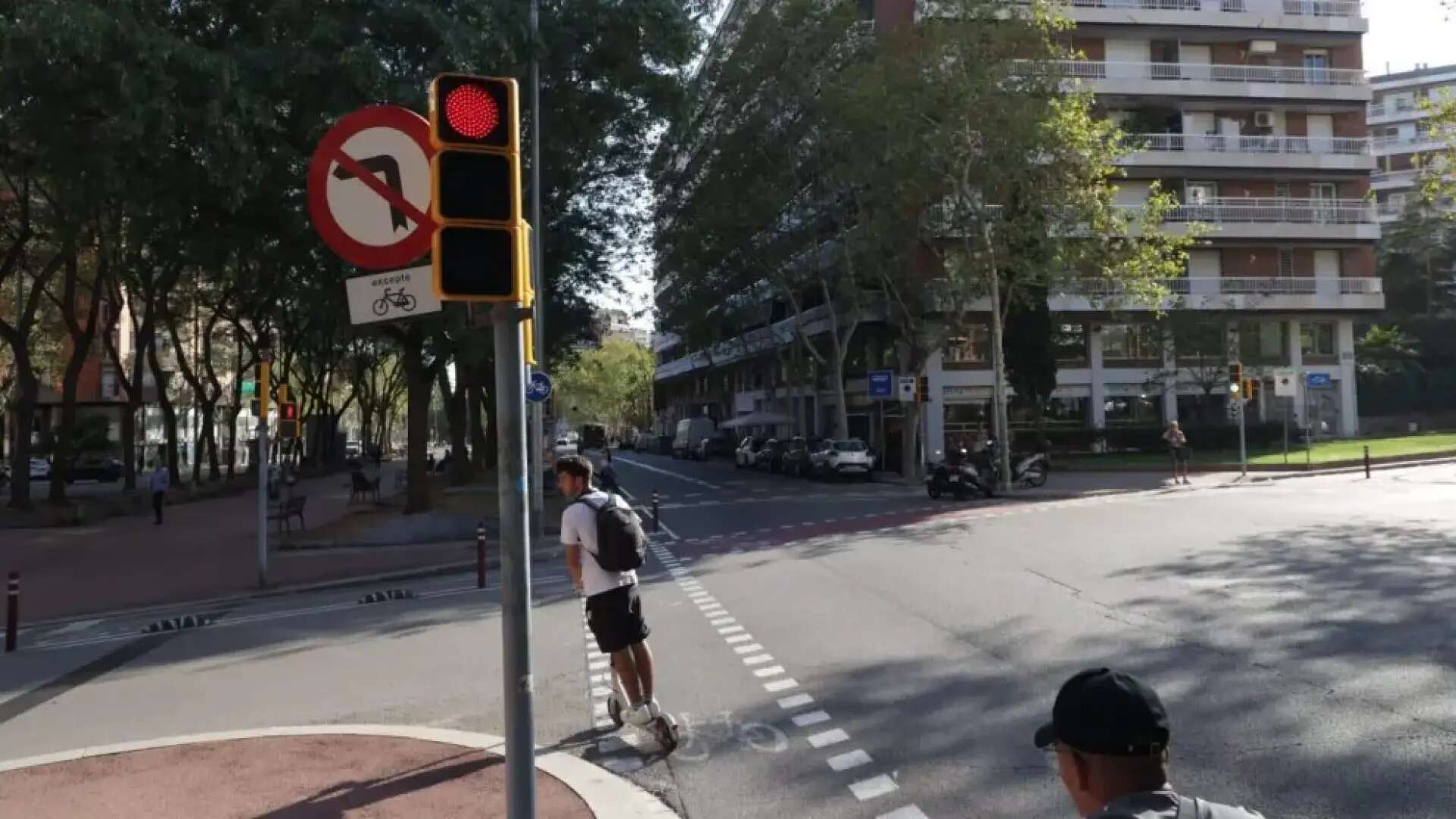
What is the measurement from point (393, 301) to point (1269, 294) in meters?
51.9

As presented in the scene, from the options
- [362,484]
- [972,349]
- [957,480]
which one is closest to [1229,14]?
[972,349]

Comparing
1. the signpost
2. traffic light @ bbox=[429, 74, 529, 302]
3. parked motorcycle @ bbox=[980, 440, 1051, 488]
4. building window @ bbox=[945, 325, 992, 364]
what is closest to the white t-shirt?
the signpost

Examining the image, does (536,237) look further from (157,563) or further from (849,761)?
(849,761)

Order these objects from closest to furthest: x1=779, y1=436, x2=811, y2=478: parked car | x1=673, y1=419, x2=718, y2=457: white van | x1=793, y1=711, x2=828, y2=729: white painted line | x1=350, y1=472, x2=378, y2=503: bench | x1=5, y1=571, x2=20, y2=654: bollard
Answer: x1=793, y1=711, x2=828, y2=729: white painted line, x1=5, y1=571, x2=20, y2=654: bollard, x1=350, y1=472, x2=378, y2=503: bench, x1=779, y1=436, x2=811, y2=478: parked car, x1=673, y1=419, x2=718, y2=457: white van

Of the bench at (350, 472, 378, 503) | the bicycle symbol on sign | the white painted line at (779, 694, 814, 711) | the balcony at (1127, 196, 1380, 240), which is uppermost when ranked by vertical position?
the balcony at (1127, 196, 1380, 240)

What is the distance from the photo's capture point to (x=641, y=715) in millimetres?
6695

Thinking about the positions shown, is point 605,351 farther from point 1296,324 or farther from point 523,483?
point 523,483

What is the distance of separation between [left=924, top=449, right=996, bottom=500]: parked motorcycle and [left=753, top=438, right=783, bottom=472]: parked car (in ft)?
61.7

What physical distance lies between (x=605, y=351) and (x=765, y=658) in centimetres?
10455

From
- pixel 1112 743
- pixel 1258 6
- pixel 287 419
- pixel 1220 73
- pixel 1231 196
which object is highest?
pixel 1258 6

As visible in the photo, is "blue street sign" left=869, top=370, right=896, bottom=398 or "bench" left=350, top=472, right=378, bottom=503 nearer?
"bench" left=350, top=472, right=378, bottom=503

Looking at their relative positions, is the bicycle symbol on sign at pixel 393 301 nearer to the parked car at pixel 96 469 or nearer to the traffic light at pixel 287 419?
the traffic light at pixel 287 419

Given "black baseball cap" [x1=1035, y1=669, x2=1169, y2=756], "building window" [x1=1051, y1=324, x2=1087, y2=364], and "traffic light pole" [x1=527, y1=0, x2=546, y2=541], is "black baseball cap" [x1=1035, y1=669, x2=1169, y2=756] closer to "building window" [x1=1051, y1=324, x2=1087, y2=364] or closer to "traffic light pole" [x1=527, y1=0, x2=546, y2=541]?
"traffic light pole" [x1=527, y1=0, x2=546, y2=541]

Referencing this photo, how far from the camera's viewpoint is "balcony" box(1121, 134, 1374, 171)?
4878 centimetres
